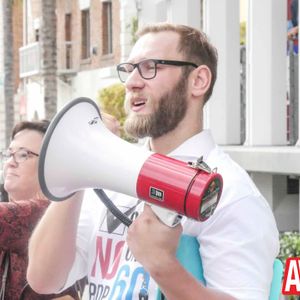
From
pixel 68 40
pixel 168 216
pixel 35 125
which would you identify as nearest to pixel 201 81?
pixel 168 216

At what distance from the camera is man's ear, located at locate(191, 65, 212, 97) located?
104 inches

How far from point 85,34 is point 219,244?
30047 millimetres

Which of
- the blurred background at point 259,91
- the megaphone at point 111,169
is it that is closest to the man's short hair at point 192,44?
the megaphone at point 111,169

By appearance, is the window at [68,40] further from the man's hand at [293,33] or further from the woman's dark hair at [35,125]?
the woman's dark hair at [35,125]

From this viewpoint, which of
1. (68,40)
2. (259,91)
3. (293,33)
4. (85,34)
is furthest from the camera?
(68,40)

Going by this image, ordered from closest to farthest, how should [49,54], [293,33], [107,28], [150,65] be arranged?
[150,65] → [293,33] → [49,54] → [107,28]

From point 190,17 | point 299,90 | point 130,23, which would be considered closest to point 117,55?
point 130,23

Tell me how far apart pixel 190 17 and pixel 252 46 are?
63.5 inches

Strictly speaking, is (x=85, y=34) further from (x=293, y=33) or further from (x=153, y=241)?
(x=153, y=241)

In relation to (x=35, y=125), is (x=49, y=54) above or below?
above

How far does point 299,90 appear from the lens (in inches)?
379

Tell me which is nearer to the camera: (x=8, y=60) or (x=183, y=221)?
(x=183, y=221)

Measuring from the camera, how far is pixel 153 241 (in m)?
2.13

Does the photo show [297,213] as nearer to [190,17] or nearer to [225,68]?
[225,68]
